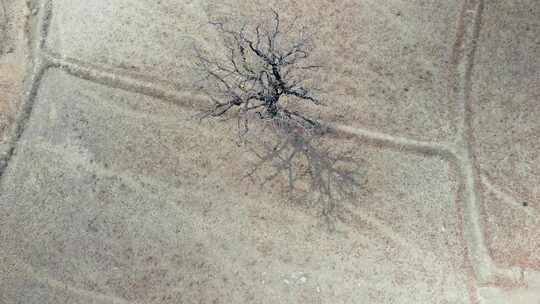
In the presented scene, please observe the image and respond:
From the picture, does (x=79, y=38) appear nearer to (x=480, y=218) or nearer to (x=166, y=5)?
(x=166, y=5)

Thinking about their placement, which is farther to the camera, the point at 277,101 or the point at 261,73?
the point at 277,101

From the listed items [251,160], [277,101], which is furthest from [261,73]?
[251,160]

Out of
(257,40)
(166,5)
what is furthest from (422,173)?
(166,5)

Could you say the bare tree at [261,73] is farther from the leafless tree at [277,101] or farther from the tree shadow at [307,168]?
the tree shadow at [307,168]

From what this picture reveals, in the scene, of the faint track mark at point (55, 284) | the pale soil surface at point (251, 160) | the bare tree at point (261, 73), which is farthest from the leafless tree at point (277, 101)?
the faint track mark at point (55, 284)

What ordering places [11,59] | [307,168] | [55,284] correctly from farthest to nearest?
1. [11,59]
2. [307,168]
3. [55,284]

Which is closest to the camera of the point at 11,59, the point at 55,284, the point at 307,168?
the point at 55,284

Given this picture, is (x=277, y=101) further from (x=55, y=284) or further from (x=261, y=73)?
(x=55, y=284)

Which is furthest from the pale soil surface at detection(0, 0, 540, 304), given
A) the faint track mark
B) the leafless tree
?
the leafless tree
